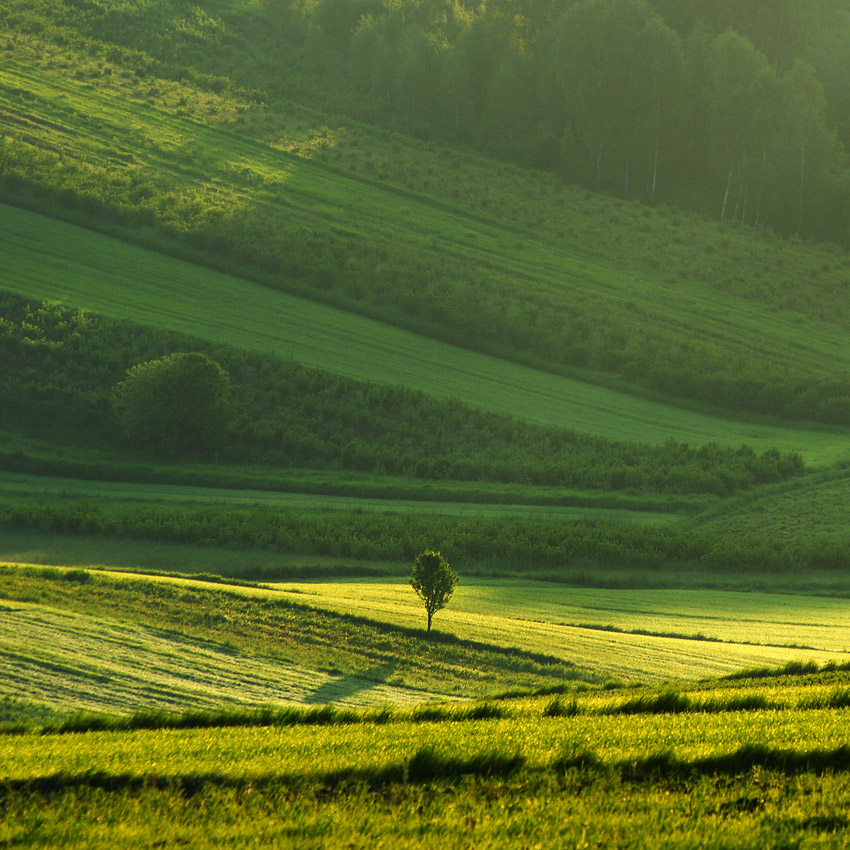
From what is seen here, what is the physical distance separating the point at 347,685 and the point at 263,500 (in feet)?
59.3

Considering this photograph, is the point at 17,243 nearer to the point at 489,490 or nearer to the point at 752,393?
the point at 489,490

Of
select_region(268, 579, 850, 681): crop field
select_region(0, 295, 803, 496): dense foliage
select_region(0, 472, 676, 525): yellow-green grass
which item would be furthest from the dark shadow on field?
select_region(0, 295, 803, 496): dense foliage

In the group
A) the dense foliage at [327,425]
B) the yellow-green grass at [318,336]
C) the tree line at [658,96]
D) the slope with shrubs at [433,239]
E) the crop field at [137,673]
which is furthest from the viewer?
the tree line at [658,96]

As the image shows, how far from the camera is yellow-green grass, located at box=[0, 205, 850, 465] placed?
4781cm

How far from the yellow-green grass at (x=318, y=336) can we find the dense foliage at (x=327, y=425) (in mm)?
1923

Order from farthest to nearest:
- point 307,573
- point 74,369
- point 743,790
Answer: point 74,369
point 307,573
point 743,790

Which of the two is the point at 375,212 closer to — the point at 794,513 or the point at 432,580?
the point at 794,513

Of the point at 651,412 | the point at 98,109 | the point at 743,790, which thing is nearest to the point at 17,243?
the point at 98,109

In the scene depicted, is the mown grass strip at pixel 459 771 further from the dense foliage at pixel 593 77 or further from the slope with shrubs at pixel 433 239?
the dense foliage at pixel 593 77

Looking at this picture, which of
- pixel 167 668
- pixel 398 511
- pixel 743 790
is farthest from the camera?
pixel 398 511

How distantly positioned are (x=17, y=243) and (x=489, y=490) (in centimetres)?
3367

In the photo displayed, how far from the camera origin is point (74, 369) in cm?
4425

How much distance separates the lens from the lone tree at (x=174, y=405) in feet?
132

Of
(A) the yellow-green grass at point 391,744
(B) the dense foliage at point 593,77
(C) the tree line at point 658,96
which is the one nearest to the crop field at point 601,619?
(A) the yellow-green grass at point 391,744
